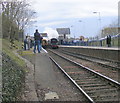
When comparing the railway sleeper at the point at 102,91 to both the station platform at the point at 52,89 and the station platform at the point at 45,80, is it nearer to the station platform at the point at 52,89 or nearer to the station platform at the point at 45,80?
the station platform at the point at 52,89

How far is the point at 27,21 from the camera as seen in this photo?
68.8 metres

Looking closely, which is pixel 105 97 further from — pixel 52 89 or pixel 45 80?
pixel 45 80

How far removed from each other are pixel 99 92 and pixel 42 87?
272cm

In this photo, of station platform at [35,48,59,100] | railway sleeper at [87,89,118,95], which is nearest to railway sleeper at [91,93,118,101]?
railway sleeper at [87,89,118,95]

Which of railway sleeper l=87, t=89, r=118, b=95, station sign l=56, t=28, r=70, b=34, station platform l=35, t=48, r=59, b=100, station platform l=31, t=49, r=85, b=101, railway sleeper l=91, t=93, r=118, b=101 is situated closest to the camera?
railway sleeper l=91, t=93, r=118, b=101

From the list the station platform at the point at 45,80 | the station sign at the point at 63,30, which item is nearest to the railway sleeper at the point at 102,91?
the station platform at the point at 45,80

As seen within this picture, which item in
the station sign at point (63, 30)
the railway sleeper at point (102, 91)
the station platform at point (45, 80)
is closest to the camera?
the railway sleeper at point (102, 91)

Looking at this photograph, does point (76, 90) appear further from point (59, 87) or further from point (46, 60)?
point (46, 60)

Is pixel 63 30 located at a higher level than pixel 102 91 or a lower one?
higher

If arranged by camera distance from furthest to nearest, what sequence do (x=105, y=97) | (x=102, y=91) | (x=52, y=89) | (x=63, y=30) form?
(x=63, y=30) < (x=52, y=89) < (x=102, y=91) < (x=105, y=97)

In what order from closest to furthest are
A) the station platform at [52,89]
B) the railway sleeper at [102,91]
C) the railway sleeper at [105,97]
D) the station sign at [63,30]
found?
the railway sleeper at [105,97] → the station platform at [52,89] → the railway sleeper at [102,91] → the station sign at [63,30]

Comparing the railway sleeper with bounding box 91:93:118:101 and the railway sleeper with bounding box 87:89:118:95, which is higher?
the railway sleeper with bounding box 91:93:118:101

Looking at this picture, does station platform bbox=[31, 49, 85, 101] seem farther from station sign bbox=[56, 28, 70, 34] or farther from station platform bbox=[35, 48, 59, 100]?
station sign bbox=[56, 28, 70, 34]

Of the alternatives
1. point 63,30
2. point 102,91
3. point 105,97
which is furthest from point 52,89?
point 63,30
